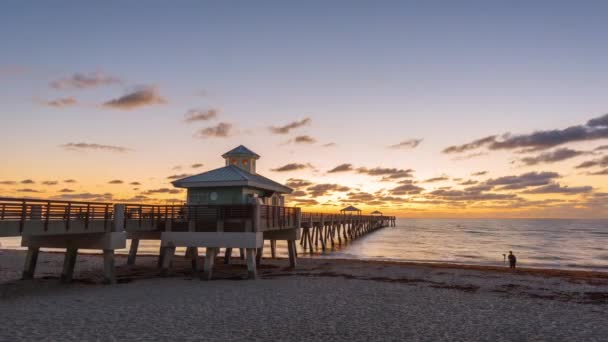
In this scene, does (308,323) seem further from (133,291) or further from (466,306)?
(133,291)

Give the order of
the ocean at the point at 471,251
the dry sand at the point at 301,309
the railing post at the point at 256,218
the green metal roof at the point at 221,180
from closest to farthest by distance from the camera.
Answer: the dry sand at the point at 301,309 < the railing post at the point at 256,218 < the green metal roof at the point at 221,180 < the ocean at the point at 471,251

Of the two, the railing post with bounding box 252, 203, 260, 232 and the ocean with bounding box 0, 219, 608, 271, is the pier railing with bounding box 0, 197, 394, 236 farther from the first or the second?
the ocean with bounding box 0, 219, 608, 271

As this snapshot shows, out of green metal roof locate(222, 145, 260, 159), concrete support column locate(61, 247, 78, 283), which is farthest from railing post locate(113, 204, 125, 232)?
green metal roof locate(222, 145, 260, 159)

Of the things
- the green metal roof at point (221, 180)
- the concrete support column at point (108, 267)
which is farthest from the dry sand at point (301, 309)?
the green metal roof at point (221, 180)

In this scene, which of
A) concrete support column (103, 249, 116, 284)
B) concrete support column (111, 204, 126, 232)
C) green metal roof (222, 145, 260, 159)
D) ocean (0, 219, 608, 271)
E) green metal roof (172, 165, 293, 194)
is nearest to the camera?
concrete support column (103, 249, 116, 284)

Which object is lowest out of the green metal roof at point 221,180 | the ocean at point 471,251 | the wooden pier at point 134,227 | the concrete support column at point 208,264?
the ocean at point 471,251

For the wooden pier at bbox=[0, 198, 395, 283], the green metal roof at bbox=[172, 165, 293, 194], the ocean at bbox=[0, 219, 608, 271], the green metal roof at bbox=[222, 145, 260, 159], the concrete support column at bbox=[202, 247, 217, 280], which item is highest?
the green metal roof at bbox=[222, 145, 260, 159]

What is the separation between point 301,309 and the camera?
48.8 feet

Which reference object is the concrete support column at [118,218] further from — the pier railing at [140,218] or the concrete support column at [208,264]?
the concrete support column at [208,264]

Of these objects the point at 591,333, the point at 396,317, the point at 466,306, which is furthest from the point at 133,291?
the point at 591,333

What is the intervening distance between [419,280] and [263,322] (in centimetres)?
1339

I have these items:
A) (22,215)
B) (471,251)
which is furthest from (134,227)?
(471,251)

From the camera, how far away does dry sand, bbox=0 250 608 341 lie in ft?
38.2

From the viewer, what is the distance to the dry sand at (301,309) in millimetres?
11641
